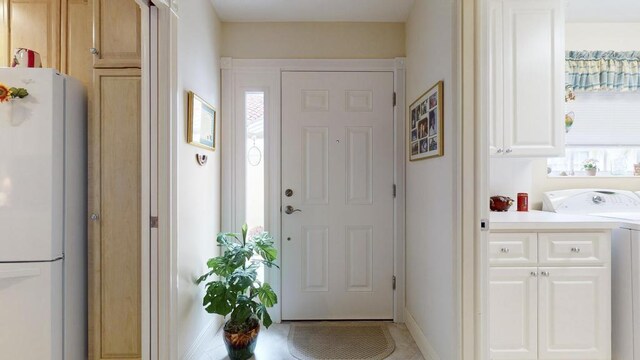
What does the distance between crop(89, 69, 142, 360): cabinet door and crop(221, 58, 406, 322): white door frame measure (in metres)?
0.83

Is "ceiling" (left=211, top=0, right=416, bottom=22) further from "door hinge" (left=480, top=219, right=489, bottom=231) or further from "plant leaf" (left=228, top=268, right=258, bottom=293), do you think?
"plant leaf" (left=228, top=268, right=258, bottom=293)

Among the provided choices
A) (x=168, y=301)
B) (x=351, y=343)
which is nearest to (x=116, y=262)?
(x=168, y=301)

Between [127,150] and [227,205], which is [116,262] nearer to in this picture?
[127,150]

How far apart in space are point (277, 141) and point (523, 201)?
1.94m

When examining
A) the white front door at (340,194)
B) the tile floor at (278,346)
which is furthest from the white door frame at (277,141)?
the tile floor at (278,346)

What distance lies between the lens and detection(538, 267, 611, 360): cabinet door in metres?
1.74

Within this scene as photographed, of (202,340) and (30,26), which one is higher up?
(30,26)

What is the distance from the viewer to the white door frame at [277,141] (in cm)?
251

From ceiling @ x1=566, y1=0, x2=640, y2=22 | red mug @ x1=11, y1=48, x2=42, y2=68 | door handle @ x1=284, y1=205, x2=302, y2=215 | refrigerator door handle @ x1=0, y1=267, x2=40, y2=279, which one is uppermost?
ceiling @ x1=566, y1=0, x2=640, y2=22

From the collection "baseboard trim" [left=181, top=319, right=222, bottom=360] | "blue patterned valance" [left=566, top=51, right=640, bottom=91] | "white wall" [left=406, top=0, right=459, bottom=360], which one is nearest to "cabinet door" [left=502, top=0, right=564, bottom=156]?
"white wall" [left=406, top=0, right=459, bottom=360]

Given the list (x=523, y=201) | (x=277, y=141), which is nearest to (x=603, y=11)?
(x=523, y=201)

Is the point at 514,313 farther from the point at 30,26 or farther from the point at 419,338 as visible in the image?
the point at 30,26

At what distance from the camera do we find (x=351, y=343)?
7.22 ft

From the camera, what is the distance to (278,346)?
2.17 m
